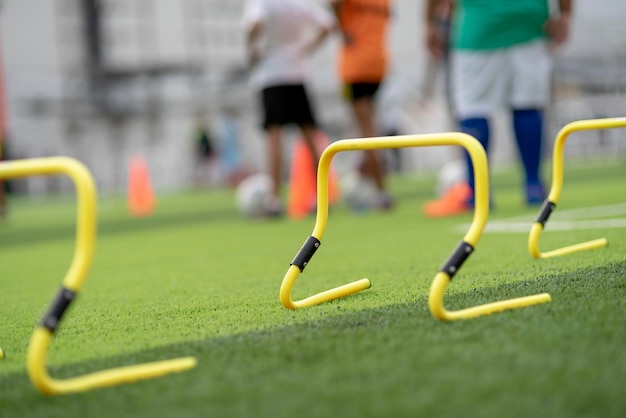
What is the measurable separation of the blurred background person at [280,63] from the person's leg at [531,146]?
1613 mm

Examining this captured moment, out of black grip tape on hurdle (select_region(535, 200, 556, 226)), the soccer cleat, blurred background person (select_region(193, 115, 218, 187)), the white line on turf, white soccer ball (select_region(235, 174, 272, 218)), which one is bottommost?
blurred background person (select_region(193, 115, 218, 187))

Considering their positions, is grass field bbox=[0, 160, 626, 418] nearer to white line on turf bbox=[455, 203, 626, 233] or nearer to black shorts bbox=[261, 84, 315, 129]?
white line on turf bbox=[455, 203, 626, 233]

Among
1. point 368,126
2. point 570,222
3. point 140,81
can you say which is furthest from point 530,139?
point 140,81

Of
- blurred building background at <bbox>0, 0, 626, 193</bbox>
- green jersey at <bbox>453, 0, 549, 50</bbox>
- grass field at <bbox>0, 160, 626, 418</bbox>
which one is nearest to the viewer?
grass field at <bbox>0, 160, 626, 418</bbox>

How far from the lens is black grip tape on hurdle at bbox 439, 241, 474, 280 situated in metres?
1.86

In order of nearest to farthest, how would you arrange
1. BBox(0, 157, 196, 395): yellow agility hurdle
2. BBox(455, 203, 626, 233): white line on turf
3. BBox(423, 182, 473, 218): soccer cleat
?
BBox(0, 157, 196, 395): yellow agility hurdle → BBox(455, 203, 626, 233): white line on turf → BBox(423, 182, 473, 218): soccer cleat

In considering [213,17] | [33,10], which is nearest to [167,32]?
[213,17]

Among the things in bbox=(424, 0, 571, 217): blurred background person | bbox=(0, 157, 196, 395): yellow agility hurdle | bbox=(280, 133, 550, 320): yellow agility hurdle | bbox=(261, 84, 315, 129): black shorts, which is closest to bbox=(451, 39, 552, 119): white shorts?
bbox=(424, 0, 571, 217): blurred background person

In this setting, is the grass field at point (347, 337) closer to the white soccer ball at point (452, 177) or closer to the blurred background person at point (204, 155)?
the white soccer ball at point (452, 177)

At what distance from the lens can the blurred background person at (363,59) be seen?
20.4 feet

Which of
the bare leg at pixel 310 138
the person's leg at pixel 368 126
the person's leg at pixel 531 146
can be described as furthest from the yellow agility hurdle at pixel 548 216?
the bare leg at pixel 310 138

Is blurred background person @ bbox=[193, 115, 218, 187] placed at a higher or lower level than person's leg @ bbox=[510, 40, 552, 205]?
lower

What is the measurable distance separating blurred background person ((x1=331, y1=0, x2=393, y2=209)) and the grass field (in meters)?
2.50

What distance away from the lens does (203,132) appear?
2098cm
